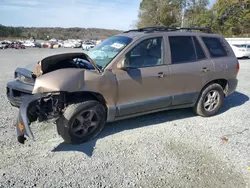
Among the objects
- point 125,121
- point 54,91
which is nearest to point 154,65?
point 125,121

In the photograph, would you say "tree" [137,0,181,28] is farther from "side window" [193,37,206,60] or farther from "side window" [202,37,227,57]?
"side window" [193,37,206,60]

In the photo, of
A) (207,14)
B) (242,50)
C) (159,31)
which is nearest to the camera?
(159,31)

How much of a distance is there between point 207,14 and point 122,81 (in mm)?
38250

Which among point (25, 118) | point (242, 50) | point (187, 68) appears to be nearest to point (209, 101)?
point (187, 68)

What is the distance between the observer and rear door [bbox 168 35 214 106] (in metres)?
4.15

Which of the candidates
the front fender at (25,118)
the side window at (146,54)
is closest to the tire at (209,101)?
the side window at (146,54)

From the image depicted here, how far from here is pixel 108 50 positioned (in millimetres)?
4004

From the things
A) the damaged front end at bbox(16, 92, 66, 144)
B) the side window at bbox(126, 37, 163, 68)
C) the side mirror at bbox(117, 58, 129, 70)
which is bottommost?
the damaged front end at bbox(16, 92, 66, 144)

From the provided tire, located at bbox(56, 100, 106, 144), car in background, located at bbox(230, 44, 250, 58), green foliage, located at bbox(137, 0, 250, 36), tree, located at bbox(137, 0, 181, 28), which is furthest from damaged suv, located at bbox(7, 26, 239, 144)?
tree, located at bbox(137, 0, 181, 28)

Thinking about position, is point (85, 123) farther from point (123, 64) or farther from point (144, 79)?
point (144, 79)

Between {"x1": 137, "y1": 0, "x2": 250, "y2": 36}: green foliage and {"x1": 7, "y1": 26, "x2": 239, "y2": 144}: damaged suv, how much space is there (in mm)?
35774

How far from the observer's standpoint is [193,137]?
3.85m

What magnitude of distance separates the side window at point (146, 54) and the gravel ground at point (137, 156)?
117cm

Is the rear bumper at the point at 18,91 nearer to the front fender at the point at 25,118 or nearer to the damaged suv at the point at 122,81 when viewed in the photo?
the damaged suv at the point at 122,81
